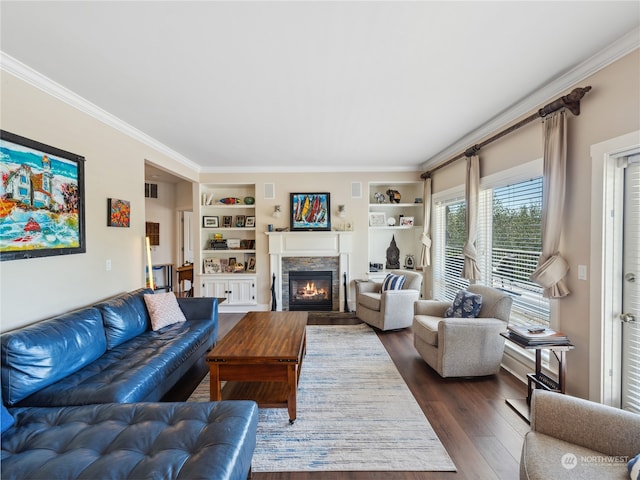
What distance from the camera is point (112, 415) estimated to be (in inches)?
58.6

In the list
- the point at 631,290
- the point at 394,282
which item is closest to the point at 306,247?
the point at 394,282

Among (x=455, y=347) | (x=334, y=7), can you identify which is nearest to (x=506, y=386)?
(x=455, y=347)

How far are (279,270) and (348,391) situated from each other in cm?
298

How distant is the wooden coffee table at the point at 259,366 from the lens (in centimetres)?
207

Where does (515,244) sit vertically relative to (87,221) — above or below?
below

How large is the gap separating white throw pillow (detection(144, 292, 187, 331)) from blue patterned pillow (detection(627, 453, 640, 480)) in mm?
3480

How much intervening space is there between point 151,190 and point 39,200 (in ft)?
14.1

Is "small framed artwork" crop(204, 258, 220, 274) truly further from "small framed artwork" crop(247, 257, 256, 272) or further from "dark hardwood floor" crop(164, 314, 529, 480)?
"dark hardwood floor" crop(164, 314, 529, 480)

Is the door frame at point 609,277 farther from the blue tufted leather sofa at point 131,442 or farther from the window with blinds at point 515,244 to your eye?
the blue tufted leather sofa at point 131,442

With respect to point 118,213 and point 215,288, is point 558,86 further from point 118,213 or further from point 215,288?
point 215,288

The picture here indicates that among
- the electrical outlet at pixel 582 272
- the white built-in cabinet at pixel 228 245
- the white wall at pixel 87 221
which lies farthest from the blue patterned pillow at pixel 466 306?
the white wall at pixel 87 221

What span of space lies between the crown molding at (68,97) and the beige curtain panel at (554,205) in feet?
13.9

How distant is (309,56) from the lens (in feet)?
6.37

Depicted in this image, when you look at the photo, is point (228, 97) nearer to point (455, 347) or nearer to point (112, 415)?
point (112, 415)
